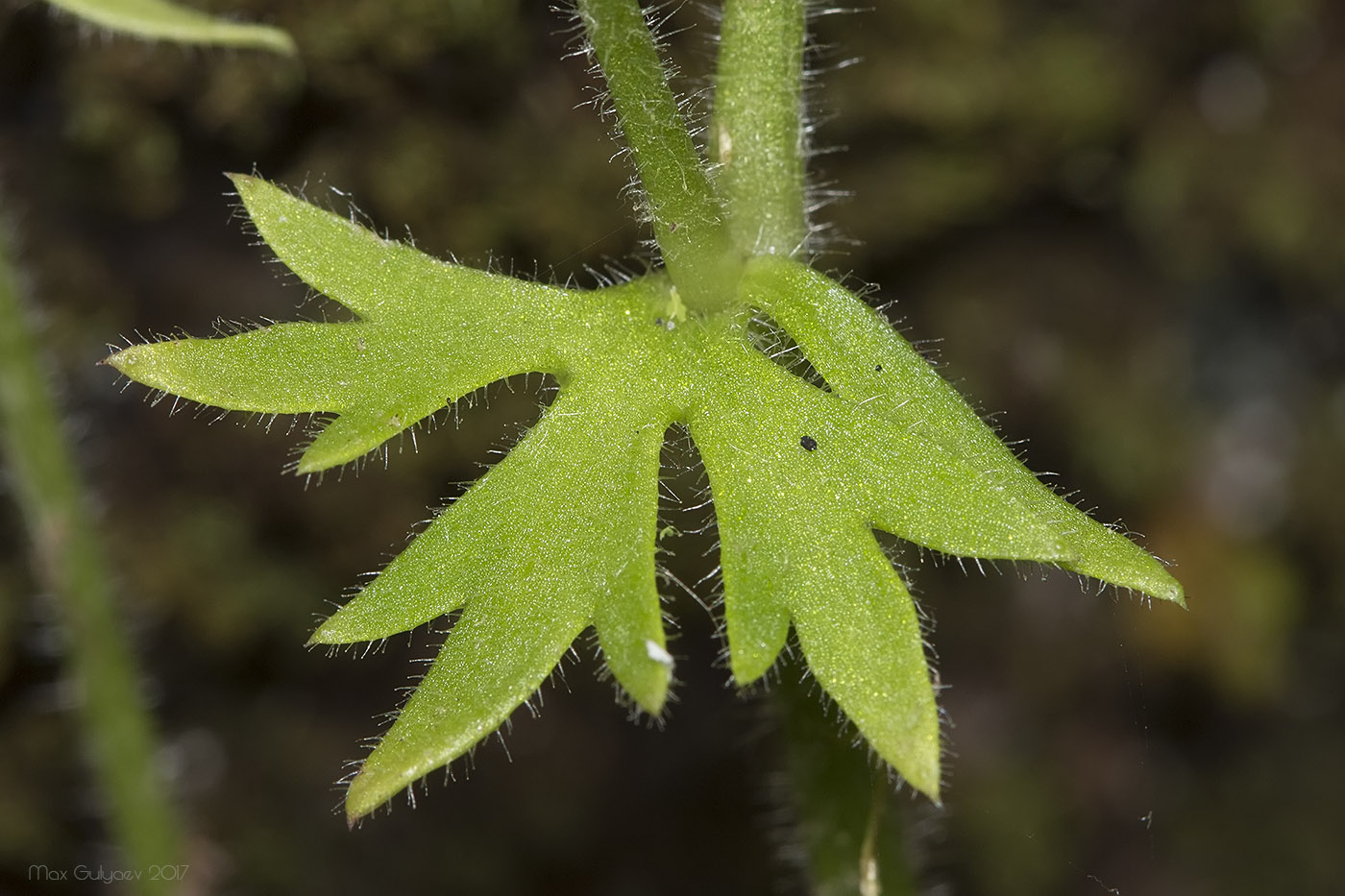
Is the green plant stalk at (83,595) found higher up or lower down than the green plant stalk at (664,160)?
lower down

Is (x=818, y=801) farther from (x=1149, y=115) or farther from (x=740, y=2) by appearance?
(x=1149, y=115)

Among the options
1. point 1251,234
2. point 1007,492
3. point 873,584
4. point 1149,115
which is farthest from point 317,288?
point 1251,234

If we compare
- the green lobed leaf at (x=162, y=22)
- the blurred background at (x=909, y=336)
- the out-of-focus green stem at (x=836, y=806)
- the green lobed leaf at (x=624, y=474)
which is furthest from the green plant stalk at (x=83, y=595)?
the out-of-focus green stem at (x=836, y=806)

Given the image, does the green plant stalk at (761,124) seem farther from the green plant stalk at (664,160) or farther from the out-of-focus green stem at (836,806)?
the out-of-focus green stem at (836,806)

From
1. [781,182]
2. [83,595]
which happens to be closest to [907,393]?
[781,182]

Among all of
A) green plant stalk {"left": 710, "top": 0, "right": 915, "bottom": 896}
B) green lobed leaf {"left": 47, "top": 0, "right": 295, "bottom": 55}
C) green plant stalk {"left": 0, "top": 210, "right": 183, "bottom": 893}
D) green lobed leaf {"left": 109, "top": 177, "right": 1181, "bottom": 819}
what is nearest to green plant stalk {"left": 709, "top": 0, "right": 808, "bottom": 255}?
green plant stalk {"left": 710, "top": 0, "right": 915, "bottom": 896}

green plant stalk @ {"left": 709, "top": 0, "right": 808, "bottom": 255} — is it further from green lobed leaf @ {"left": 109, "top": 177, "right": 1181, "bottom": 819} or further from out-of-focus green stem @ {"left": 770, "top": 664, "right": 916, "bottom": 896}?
out-of-focus green stem @ {"left": 770, "top": 664, "right": 916, "bottom": 896}
